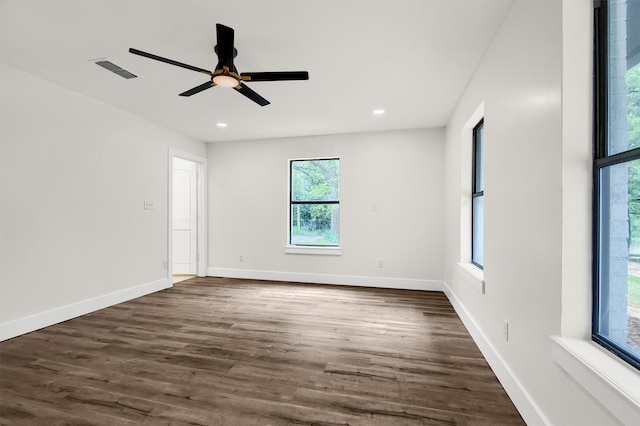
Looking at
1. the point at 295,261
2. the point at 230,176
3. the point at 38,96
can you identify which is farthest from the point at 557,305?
the point at 230,176

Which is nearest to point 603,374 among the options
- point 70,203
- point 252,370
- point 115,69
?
point 252,370

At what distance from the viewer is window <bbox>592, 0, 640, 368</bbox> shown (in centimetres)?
111

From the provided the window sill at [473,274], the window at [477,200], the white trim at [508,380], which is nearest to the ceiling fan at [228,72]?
the window at [477,200]

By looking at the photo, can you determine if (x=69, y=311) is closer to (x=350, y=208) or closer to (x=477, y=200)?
(x=350, y=208)

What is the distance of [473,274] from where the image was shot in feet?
9.18

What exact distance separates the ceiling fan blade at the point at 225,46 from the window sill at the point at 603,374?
8.23ft

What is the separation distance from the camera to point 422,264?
4.66 meters

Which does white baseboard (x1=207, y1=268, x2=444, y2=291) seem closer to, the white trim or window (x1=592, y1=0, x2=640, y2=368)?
the white trim

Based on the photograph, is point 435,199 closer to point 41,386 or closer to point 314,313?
point 314,313

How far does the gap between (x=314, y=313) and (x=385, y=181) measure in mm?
2450

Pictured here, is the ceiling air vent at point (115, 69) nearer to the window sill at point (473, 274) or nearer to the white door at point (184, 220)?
the white door at point (184, 220)

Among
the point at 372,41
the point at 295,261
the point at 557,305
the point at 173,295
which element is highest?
the point at 372,41

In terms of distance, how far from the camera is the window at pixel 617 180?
1.11 m

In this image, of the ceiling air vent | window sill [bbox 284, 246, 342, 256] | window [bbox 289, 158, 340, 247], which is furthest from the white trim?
the ceiling air vent
